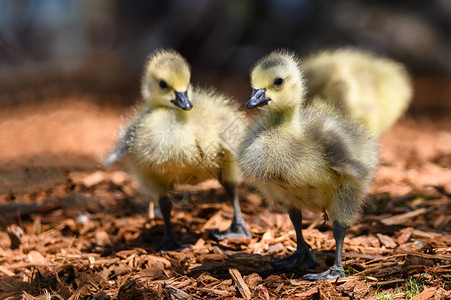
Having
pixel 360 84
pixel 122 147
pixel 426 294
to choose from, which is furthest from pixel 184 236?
pixel 360 84

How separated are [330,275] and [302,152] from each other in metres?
0.72

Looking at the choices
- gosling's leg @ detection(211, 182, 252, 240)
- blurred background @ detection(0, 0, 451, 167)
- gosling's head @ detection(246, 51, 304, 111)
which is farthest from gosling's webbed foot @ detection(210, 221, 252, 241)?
blurred background @ detection(0, 0, 451, 167)

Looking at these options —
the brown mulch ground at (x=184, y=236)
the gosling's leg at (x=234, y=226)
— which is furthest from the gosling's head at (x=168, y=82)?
the brown mulch ground at (x=184, y=236)

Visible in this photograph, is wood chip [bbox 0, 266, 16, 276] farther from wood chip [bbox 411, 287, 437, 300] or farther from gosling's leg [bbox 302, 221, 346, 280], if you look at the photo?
wood chip [bbox 411, 287, 437, 300]

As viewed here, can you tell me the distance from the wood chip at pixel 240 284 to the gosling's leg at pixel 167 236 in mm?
887

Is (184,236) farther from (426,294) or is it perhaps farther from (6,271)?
(426,294)

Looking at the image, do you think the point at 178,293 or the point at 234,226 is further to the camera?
the point at 234,226

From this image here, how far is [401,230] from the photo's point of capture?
3.76 meters

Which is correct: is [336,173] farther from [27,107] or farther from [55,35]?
[55,35]

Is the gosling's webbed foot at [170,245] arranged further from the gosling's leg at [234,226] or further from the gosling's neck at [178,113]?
the gosling's neck at [178,113]

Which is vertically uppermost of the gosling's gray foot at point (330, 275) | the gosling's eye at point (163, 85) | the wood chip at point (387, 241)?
the gosling's eye at point (163, 85)

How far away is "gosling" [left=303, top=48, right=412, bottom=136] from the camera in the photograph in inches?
184

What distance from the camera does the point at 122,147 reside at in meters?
3.70

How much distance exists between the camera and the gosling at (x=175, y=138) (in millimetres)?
3475
